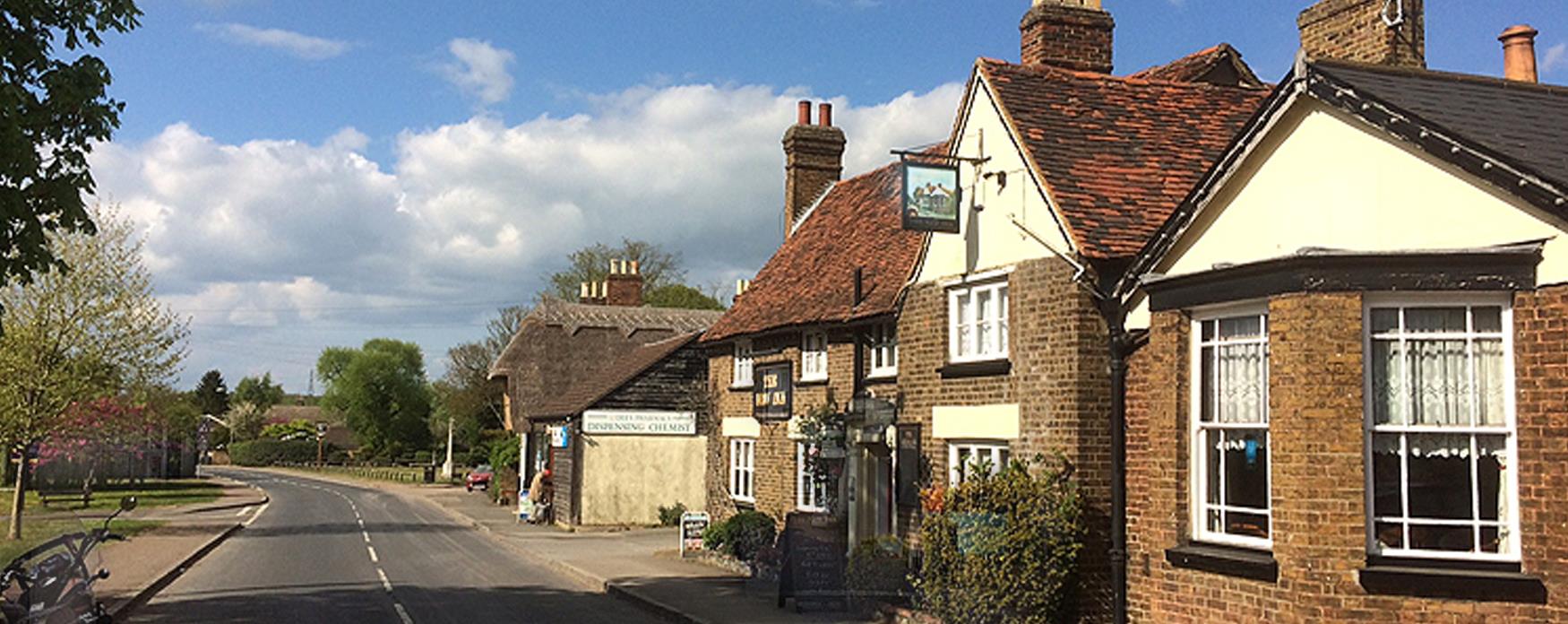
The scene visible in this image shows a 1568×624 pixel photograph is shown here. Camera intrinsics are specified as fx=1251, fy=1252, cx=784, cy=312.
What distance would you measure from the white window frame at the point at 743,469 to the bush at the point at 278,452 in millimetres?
81799

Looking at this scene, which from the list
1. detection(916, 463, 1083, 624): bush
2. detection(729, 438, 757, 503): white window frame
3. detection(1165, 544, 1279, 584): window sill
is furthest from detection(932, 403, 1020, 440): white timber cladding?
detection(729, 438, 757, 503): white window frame

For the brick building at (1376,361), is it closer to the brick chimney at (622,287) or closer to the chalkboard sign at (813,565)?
the chalkboard sign at (813,565)

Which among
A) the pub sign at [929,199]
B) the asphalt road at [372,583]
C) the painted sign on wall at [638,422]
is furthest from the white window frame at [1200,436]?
the painted sign on wall at [638,422]

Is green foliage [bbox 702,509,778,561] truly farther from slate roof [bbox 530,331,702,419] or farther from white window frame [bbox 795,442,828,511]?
slate roof [bbox 530,331,702,419]

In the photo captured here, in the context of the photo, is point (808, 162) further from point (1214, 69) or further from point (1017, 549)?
point (1017, 549)

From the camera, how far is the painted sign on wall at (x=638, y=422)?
3131 centimetres

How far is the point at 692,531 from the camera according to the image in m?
23.4

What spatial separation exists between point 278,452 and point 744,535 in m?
86.8

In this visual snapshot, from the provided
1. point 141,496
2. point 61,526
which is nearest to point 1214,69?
point 61,526

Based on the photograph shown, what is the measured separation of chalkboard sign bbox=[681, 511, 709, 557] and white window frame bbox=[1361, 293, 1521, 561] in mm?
14954

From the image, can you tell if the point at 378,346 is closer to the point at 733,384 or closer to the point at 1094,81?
the point at 733,384

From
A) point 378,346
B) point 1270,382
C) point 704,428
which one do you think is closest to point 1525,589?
point 1270,382

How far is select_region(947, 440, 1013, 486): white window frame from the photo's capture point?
581 inches

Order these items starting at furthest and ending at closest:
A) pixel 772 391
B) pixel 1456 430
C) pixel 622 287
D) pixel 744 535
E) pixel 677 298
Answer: pixel 677 298
pixel 622 287
pixel 772 391
pixel 744 535
pixel 1456 430
